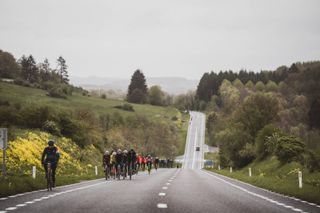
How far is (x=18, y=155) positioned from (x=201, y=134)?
140105 millimetres

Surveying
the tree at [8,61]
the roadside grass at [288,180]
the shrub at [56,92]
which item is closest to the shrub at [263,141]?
the roadside grass at [288,180]

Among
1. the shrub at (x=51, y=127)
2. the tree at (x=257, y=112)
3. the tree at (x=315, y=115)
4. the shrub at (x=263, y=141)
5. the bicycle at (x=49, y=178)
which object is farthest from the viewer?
the tree at (x=315, y=115)

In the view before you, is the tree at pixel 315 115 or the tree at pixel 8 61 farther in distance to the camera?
the tree at pixel 8 61

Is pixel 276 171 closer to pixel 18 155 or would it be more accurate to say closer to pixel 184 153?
pixel 18 155

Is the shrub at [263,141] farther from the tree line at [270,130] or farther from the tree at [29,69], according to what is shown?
the tree at [29,69]

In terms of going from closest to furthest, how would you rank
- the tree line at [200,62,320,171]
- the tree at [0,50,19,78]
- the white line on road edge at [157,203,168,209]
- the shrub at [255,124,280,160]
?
the white line on road edge at [157,203,168,209] < the tree line at [200,62,320,171] < the shrub at [255,124,280,160] < the tree at [0,50,19,78]

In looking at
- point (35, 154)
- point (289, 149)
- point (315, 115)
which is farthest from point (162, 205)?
point (315, 115)

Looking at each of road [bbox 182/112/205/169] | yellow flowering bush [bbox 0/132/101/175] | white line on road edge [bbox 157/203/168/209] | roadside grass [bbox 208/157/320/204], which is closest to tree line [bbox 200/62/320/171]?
roadside grass [bbox 208/157/320/204]

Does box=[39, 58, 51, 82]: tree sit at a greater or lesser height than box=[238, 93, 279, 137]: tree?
greater

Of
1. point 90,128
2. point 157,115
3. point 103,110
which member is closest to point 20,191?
point 90,128

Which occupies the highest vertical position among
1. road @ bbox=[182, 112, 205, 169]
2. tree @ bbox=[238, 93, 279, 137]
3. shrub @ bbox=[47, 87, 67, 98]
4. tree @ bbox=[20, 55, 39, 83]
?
tree @ bbox=[20, 55, 39, 83]

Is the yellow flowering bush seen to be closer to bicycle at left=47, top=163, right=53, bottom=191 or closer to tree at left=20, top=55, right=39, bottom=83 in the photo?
bicycle at left=47, top=163, right=53, bottom=191

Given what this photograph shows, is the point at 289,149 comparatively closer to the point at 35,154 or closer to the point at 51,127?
the point at 35,154

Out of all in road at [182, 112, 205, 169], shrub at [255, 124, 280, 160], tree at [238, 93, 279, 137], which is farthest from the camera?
road at [182, 112, 205, 169]
